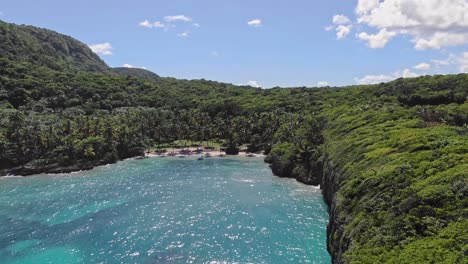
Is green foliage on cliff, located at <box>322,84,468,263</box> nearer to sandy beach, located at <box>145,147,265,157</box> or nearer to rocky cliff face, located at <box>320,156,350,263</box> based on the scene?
rocky cliff face, located at <box>320,156,350,263</box>

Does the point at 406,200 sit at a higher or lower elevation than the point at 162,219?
higher

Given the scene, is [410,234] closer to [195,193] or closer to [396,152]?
[396,152]

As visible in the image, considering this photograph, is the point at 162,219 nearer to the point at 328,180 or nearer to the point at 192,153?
the point at 328,180

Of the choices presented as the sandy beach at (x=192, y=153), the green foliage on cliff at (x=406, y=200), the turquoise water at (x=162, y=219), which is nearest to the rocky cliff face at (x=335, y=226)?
the green foliage on cliff at (x=406, y=200)

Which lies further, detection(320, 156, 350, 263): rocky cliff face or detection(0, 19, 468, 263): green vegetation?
detection(320, 156, 350, 263): rocky cliff face

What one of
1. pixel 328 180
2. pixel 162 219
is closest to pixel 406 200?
pixel 328 180

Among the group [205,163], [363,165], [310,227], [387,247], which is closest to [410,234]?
[387,247]

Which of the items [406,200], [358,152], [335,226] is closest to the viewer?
[406,200]

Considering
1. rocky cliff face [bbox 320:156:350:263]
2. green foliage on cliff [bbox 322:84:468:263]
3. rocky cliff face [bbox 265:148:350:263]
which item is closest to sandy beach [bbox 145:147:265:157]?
rocky cliff face [bbox 265:148:350:263]
